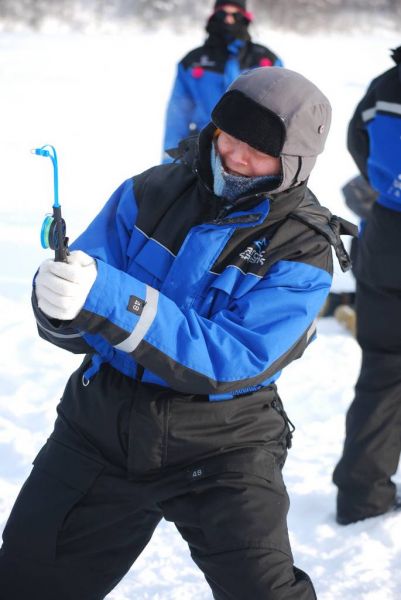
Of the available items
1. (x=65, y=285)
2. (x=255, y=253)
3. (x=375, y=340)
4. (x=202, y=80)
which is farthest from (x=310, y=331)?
(x=202, y=80)

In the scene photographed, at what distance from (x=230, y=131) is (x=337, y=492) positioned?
6.58 feet

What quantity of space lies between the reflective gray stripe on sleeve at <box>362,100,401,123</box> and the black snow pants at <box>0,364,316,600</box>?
4.74 ft

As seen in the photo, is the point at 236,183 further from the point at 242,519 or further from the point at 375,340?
the point at 375,340

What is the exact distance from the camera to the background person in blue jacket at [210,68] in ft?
20.2

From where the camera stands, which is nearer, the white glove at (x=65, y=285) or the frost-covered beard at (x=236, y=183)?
the white glove at (x=65, y=285)

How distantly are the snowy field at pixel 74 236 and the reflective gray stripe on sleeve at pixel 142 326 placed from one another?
1417mm

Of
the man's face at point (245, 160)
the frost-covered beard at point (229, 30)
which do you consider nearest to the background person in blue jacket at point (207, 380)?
the man's face at point (245, 160)

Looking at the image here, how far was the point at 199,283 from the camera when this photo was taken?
7.13ft

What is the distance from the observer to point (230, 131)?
2.21m

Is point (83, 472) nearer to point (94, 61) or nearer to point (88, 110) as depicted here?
point (88, 110)

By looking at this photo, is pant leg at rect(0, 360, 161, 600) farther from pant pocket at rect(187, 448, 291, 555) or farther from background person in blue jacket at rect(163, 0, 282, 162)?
background person in blue jacket at rect(163, 0, 282, 162)

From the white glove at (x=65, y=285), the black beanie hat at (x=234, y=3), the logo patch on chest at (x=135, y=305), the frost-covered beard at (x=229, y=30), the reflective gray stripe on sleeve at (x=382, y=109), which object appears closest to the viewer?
the white glove at (x=65, y=285)

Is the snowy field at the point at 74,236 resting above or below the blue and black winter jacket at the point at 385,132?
below

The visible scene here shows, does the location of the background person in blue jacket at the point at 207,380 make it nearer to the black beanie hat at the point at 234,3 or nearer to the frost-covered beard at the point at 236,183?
the frost-covered beard at the point at 236,183
